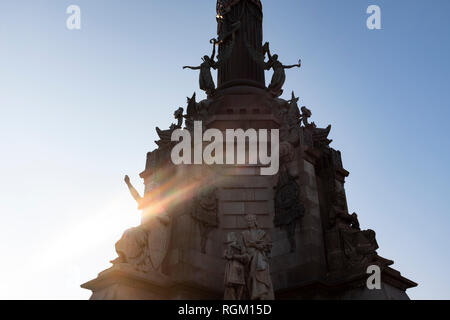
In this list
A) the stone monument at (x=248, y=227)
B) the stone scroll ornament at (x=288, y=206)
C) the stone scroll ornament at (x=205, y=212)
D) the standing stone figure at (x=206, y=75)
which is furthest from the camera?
the standing stone figure at (x=206, y=75)

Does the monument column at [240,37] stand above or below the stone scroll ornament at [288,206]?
above

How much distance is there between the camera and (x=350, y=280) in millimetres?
11977

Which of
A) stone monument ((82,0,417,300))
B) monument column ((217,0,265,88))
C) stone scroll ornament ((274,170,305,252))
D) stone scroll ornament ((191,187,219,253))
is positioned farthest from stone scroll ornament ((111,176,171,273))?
monument column ((217,0,265,88))

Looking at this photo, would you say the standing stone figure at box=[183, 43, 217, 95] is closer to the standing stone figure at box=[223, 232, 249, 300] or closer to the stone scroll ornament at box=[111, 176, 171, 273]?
the stone scroll ornament at box=[111, 176, 171, 273]

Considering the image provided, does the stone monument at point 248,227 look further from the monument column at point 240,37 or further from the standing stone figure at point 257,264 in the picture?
the monument column at point 240,37

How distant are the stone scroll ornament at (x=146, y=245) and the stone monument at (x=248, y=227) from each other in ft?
0.10

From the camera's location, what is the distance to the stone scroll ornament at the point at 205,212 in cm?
1392

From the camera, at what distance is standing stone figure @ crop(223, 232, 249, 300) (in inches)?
408

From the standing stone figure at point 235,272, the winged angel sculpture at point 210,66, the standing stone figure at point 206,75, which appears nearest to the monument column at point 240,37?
the winged angel sculpture at point 210,66

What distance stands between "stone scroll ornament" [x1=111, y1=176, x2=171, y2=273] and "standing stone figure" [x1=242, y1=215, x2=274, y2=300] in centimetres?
298
